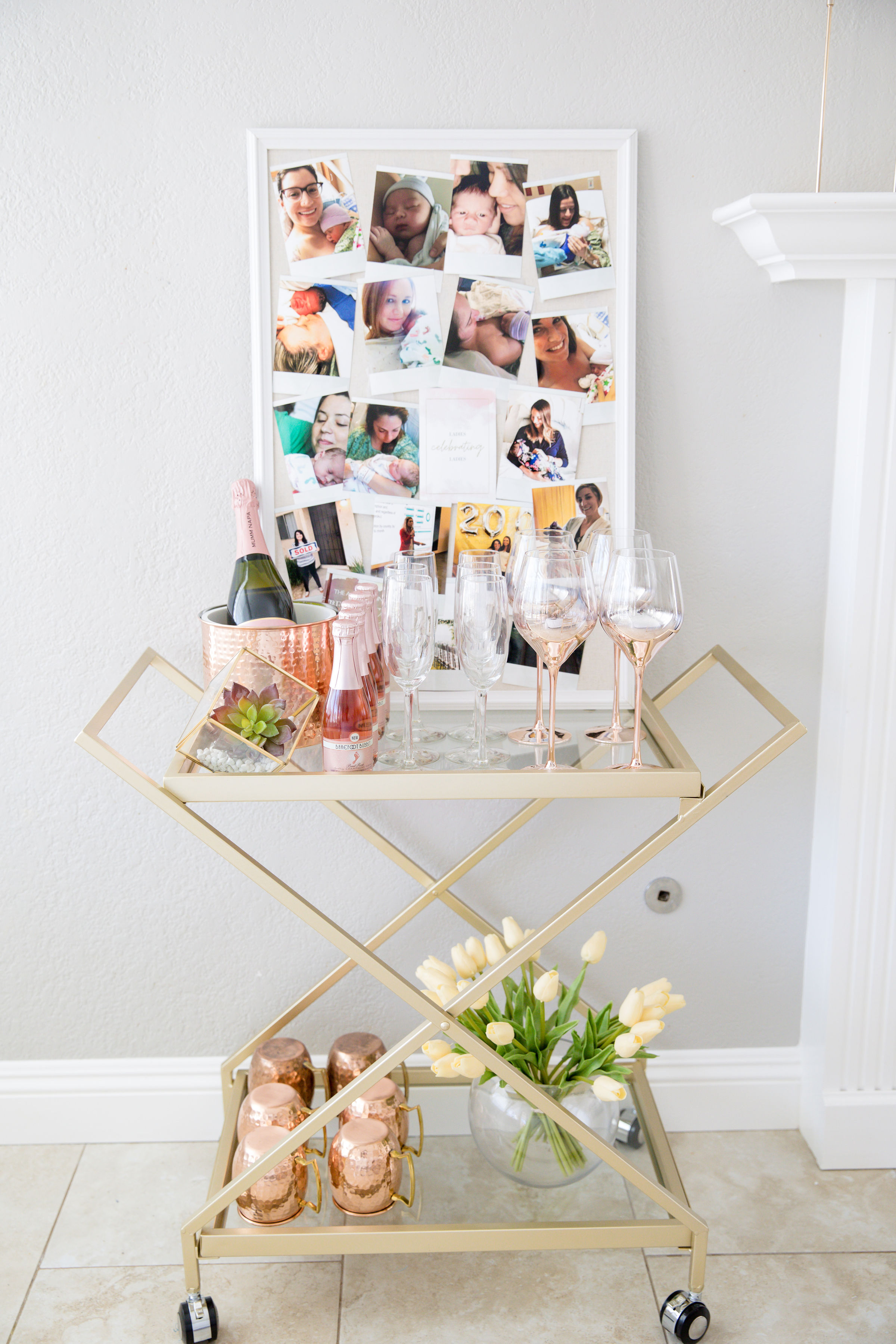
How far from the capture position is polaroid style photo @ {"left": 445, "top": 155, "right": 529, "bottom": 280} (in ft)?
5.17

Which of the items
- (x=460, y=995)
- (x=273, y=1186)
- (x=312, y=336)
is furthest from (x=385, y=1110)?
(x=312, y=336)

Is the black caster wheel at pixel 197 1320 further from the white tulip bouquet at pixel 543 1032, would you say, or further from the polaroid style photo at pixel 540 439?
the polaroid style photo at pixel 540 439

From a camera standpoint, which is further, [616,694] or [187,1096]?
[187,1096]

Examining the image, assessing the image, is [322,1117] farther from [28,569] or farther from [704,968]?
[28,569]

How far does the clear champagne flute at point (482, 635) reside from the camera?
4.57ft

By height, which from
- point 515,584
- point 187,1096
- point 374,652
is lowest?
point 187,1096

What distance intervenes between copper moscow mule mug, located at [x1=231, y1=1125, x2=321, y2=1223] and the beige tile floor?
0.51ft

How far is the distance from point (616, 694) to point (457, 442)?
0.48 metres

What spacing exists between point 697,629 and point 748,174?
28.0 inches

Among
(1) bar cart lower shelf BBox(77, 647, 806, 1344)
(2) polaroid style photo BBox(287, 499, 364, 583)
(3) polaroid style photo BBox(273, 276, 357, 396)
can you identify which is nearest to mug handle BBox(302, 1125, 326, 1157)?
(1) bar cart lower shelf BBox(77, 647, 806, 1344)

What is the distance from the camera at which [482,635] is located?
1404 mm

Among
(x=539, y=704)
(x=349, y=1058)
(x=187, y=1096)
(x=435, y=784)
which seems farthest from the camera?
(x=187, y=1096)

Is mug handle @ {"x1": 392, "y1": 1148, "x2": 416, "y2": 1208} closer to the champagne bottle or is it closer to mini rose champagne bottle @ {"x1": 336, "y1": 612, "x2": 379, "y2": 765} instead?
mini rose champagne bottle @ {"x1": 336, "y1": 612, "x2": 379, "y2": 765}

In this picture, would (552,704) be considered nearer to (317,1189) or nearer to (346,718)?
(346,718)
